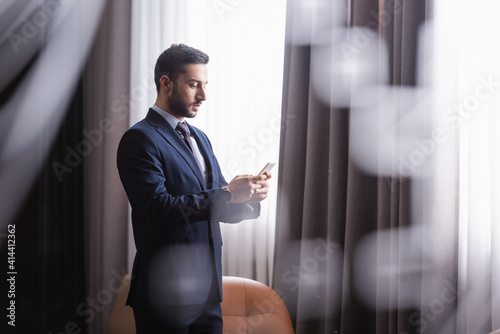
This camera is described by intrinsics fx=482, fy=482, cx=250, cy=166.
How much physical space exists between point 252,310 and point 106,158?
116 cm

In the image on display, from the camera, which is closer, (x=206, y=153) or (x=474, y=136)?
(x=206, y=153)

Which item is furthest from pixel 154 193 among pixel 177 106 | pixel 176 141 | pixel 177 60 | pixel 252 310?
pixel 252 310

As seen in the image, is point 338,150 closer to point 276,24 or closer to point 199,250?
point 276,24

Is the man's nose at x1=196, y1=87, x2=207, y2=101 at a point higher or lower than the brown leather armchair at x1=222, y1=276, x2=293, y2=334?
higher

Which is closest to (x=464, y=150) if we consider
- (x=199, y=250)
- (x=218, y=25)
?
(x=199, y=250)

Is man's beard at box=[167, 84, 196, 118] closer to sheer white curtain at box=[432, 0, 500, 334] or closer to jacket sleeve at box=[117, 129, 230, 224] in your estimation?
jacket sleeve at box=[117, 129, 230, 224]

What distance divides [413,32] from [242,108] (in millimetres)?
938

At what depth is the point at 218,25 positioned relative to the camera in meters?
2.51

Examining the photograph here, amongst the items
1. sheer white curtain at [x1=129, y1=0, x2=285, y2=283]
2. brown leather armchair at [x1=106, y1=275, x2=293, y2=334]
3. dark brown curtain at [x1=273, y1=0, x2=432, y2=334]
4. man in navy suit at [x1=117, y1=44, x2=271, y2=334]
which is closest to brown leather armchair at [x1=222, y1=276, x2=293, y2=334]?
brown leather armchair at [x1=106, y1=275, x2=293, y2=334]

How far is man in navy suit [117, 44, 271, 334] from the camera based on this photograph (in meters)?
1.27

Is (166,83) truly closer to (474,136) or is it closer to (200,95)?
(200,95)

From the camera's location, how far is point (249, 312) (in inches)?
79.4

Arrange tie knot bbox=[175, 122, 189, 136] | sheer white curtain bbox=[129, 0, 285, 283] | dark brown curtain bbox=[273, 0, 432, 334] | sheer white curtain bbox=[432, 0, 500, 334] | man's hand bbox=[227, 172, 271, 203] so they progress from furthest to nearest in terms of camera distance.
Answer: sheer white curtain bbox=[129, 0, 285, 283]
dark brown curtain bbox=[273, 0, 432, 334]
sheer white curtain bbox=[432, 0, 500, 334]
tie knot bbox=[175, 122, 189, 136]
man's hand bbox=[227, 172, 271, 203]

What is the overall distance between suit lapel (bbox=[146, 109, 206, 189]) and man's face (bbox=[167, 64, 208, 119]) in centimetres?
6
